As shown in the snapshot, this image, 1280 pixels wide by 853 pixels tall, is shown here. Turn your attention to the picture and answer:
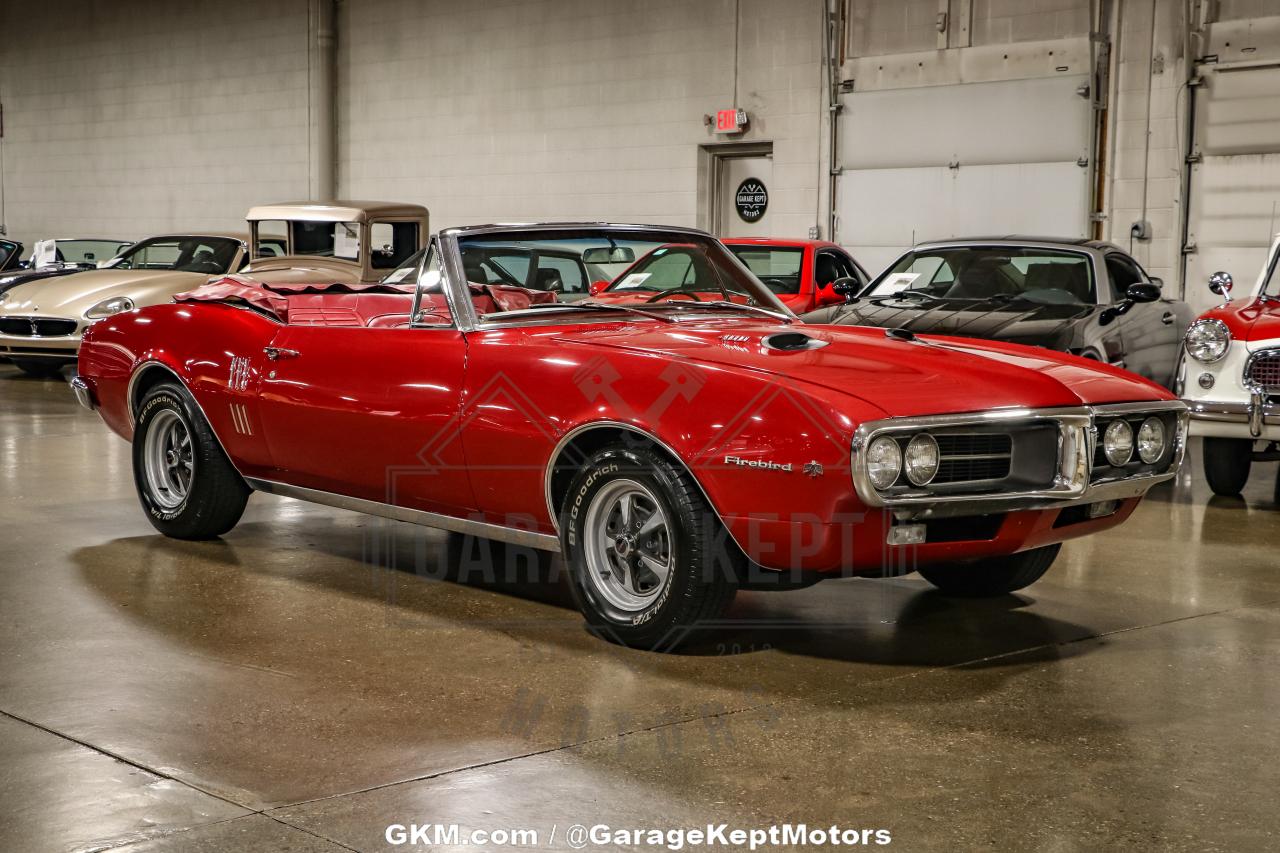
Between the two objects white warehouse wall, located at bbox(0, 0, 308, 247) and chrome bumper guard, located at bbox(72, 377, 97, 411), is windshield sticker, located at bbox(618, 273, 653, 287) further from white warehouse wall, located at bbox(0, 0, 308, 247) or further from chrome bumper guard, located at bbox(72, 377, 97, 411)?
white warehouse wall, located at bbox(0, 0, 308, 247)

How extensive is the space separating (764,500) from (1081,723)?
1.03 meters

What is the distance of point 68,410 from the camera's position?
11.3m

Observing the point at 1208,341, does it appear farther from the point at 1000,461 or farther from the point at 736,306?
the point at 1000,461

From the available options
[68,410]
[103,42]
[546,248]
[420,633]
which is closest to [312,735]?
[420,633]

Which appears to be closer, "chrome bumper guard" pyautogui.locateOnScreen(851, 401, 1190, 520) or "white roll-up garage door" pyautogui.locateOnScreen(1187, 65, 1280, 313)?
"chrome bumper guard" pyautogui.locateOnScreen(851, 401, 1190, 520)

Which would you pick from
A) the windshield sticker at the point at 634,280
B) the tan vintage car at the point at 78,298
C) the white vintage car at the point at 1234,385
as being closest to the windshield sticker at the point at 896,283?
the white vintage car at the point at 1234,385

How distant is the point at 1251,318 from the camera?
25.9 feet

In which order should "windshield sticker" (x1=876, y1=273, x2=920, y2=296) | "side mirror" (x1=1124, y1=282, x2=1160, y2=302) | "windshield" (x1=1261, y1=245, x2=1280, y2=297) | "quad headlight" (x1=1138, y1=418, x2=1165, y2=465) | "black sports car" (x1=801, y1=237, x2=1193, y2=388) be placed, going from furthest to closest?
"windshield sticker" (x1=876, y1=273, x2=920, y2=296) → "side mirror" (x1=1124, y1=282, x2=1160, y2=302) → "windshield" (x1=1261, y1=245, x2=1280, y2=297) → "black sports car" (x1=801, y1=237, x2=1193, y2=388) → "quad headlight" (x1=1138, y1=418, x2=1165, y2=465)

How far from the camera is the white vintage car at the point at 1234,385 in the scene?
298 inches

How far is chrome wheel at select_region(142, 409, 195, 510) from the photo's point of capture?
20.3 feet

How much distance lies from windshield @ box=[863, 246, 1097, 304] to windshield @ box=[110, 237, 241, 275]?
23.2 feet

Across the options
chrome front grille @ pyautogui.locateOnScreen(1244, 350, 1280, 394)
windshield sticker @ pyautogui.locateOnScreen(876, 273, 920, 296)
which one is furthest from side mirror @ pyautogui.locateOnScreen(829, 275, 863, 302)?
chrome front grille @ pyautogui.locateOnScreen(1244, 350, 1280, 394)

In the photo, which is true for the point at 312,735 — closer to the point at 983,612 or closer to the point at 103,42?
the point at 983,612

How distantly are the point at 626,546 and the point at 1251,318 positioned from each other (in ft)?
15.9
